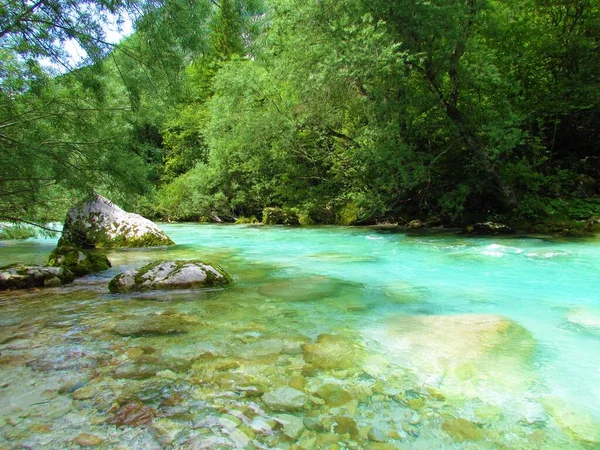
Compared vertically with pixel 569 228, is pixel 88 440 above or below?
below

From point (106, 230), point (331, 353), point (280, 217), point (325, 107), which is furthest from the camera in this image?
point (280, 217)

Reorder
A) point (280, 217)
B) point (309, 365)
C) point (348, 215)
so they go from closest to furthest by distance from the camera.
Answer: point (309, 365), point (348, 215), point (280, 217)

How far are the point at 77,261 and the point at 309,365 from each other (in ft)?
18.5

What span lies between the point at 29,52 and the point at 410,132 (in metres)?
10.1

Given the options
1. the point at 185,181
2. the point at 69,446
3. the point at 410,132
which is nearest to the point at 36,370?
the point at 69,446

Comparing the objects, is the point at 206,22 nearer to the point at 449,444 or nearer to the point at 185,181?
the point at 449,444

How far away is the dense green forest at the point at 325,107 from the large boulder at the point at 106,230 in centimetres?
156

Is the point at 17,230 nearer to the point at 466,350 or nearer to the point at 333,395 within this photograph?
the point at 333,395

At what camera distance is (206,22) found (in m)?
4.21

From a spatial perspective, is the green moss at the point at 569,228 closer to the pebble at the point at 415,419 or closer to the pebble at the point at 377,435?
the pebble at the point at 415,419

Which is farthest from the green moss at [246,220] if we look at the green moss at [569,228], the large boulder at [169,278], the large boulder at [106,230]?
the large boulder at [169,278]

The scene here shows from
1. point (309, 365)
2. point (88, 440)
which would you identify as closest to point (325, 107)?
point (309, 365)

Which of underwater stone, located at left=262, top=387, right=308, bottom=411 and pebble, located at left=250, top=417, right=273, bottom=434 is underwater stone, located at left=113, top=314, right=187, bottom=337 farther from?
pebble, located at left=250, top=417, right=273, bottom=434

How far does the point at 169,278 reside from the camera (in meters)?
5.37
